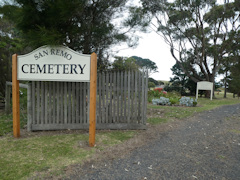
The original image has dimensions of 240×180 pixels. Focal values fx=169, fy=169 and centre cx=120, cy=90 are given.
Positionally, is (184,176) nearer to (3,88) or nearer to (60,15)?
(60,15)

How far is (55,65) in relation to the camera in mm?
3955

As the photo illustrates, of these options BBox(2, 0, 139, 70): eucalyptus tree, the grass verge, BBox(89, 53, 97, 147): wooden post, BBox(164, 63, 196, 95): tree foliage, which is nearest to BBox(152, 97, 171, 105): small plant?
BBox(2, 0, 139, 70): eucalyptus tree

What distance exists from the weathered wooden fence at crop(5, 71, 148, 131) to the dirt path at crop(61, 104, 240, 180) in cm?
85

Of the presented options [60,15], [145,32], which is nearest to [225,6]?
[145,32]

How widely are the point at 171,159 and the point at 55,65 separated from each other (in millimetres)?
3186

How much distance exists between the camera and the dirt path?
2.59 m

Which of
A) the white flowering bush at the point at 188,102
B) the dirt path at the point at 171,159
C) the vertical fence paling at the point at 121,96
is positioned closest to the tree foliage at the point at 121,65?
the vertical fence paling at the point at 121,96

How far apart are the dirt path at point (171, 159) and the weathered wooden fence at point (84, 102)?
0.85 m

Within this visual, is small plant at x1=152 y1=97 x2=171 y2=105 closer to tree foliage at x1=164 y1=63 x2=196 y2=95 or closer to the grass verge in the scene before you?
the grass verge

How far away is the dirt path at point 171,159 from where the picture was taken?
259 centimetres

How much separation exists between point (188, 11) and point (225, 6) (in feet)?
11.3

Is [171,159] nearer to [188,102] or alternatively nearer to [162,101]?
[162,101]

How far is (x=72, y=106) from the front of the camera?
4.77 meters

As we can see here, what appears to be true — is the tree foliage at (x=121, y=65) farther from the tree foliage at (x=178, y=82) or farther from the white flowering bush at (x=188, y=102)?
the tree foliage at (x=178, y=82)
